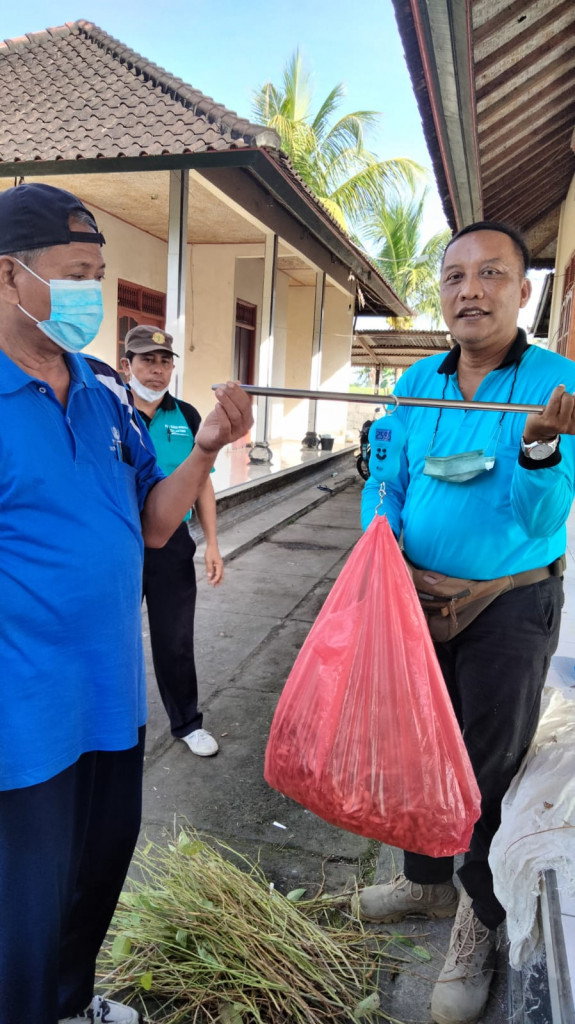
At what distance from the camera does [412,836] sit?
153 centimetres

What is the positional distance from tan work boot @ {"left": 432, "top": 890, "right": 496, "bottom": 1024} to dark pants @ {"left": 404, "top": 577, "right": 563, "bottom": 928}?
5cm

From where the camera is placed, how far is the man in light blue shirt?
1594 mm

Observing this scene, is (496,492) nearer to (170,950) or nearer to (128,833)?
(128,833)

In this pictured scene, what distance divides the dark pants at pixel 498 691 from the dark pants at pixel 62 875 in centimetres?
80

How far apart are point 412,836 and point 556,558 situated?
0.73m

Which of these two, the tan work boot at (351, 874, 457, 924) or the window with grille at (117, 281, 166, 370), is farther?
the window with grille at (117, 281, 166, 370)

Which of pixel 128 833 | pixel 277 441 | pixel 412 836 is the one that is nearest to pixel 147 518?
pixel 128 833

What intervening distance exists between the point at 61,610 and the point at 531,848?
45.1 inches

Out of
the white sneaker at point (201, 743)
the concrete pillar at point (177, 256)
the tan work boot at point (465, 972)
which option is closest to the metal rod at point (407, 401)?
the tan work boot at point (465, 972)

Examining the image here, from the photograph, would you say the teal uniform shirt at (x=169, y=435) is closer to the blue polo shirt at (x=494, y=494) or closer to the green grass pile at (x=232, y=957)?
the blue polo shirt at (x=494, y=494)

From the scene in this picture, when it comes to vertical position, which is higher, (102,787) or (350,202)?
(350,202)

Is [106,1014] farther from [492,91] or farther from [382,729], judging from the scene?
[492,91]

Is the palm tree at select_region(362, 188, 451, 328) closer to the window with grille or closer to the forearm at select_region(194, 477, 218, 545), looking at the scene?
the window with grille

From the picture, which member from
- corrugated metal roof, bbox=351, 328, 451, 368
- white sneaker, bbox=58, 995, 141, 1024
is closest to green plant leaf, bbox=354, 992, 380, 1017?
white sneaker, bbox=58, 995, 141, 1024
